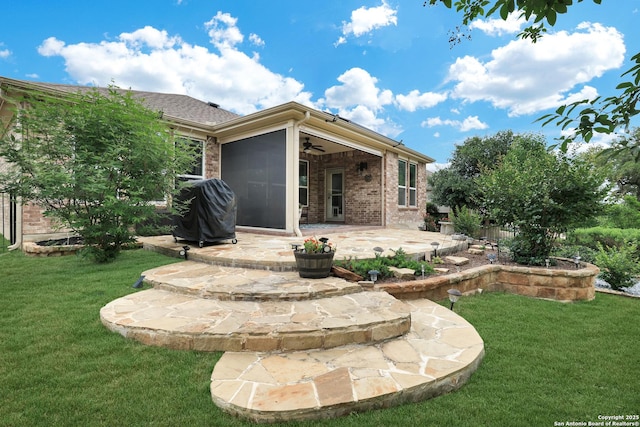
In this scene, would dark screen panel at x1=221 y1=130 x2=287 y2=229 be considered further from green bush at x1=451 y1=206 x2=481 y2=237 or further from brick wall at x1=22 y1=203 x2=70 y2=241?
green bush at x1=451 y1=206 x2=481 y2=237

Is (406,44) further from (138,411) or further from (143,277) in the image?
(138,411)

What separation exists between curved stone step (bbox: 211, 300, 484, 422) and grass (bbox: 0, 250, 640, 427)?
7 cm

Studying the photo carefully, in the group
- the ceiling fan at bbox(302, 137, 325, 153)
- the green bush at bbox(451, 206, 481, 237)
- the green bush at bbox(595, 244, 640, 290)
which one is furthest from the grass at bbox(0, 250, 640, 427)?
the ceiling fan at bbox(302, 137, 325, 153)

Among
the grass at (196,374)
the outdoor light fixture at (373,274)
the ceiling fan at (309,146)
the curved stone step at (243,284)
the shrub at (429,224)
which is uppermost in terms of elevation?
the ceiling fan at (309,146)

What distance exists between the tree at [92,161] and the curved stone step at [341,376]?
3.65m

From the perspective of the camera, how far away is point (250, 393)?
1.78 metres

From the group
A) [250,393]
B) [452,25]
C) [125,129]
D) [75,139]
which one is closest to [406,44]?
[452,25]

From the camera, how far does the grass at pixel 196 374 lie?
5.53 feet

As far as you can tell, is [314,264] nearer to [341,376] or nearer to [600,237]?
[341,376]

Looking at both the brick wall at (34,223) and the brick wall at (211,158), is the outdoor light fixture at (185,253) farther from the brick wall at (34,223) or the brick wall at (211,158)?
the brick wall at (211,158)

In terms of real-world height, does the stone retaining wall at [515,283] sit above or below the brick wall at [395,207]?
below

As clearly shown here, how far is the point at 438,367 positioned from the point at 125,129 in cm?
525

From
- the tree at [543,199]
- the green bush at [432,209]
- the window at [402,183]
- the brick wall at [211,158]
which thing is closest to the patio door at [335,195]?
the window at [402,183]

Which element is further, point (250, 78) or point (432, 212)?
point (432, 212)
